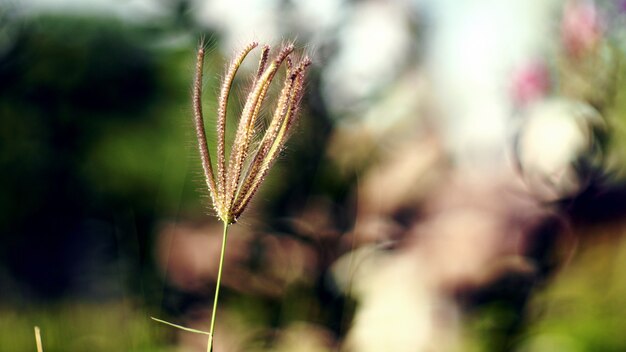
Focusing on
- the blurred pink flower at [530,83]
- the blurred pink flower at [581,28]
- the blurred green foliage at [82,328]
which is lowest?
the blurred green foliage at [82,328]

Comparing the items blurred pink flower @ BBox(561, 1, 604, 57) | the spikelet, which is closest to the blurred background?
blurred pink flower @ BBox(561, 1, 604, 57)

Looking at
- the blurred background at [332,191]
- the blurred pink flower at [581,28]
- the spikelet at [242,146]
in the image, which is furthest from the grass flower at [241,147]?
the blurred pink flower at [581,28]

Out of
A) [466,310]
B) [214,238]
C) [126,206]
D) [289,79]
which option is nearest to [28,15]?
[126,206]

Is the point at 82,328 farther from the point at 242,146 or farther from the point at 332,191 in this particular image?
the point at 242,146

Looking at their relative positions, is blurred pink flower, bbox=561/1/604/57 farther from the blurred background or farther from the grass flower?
the grass flower

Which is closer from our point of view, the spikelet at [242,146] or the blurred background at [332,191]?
the spikelet at [242,146]

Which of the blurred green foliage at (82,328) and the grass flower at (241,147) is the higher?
the grass flower at (241,147)

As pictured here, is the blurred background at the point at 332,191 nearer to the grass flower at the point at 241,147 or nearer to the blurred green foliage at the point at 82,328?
the blurred green foliage at the point at 82,328

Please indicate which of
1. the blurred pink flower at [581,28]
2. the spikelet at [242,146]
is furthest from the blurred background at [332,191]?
the spikelet at [242,146]

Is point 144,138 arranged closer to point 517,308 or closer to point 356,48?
point 356,48

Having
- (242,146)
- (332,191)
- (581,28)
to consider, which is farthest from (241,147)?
(581,28)
